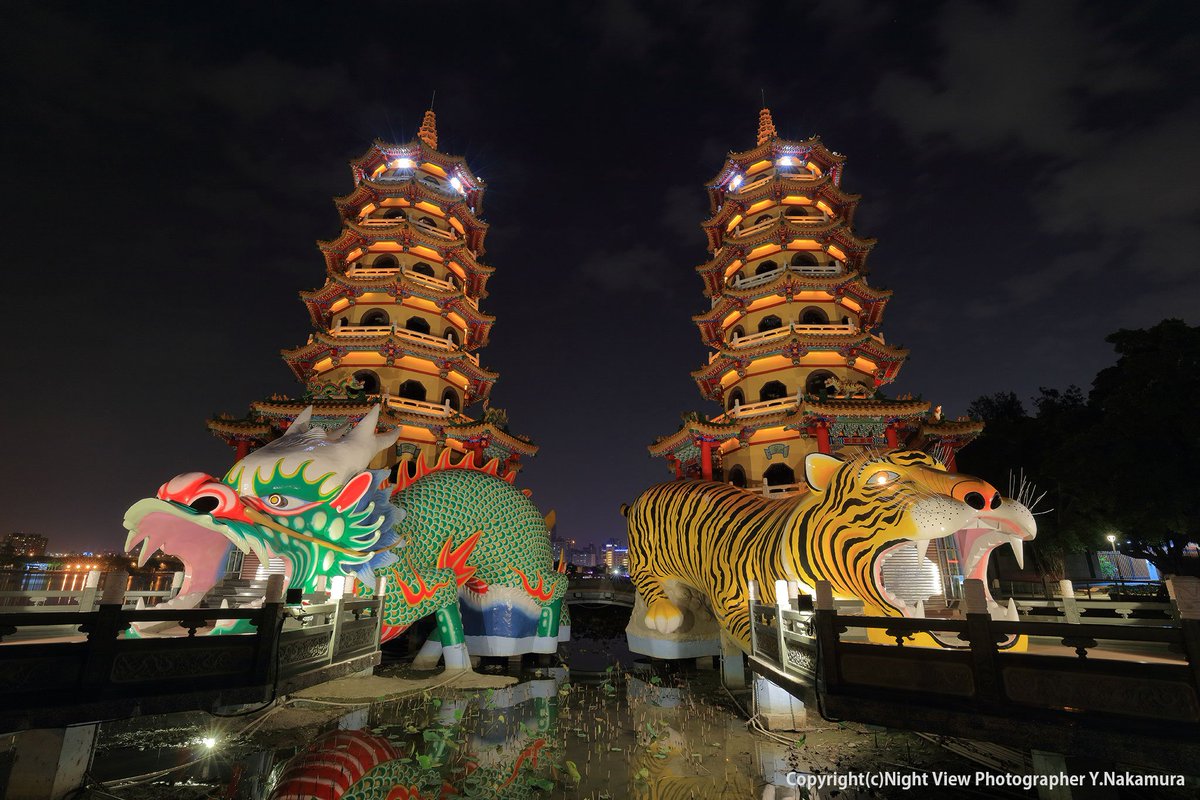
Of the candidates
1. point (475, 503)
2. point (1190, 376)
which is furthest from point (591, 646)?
point (1190, 376)

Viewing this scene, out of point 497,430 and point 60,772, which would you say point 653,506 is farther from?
point 497,430

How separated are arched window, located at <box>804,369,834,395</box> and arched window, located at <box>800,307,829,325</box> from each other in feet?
6.46

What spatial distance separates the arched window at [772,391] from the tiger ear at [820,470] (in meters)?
12.9

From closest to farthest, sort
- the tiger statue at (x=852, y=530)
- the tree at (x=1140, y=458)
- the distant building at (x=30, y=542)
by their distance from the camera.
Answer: the tiger statue at (x=852, y=530)
the tree at (x=1140, y=458)
the distant building at (x=30, y=542)

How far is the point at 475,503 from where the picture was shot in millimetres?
9297

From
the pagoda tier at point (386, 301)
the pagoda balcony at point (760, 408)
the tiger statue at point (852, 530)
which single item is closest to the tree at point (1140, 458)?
the pagoda balcony at point (760, 408)

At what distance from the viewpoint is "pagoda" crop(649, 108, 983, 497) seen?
53.3ft

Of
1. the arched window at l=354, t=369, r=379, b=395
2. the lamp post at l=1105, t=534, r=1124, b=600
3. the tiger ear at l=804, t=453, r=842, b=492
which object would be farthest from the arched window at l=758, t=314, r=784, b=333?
the tiger ear at l=804, t=453, r=842, b=492

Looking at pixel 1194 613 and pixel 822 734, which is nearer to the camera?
pixel 1194 613

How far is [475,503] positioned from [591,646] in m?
7.22

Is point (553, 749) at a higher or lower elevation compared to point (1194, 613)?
lower

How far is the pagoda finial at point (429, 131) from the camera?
25594 millimetres

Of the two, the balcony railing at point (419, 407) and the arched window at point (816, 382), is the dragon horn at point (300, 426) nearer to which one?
the balcony railing at point (419, 407)

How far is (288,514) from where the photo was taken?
6.05 metres
